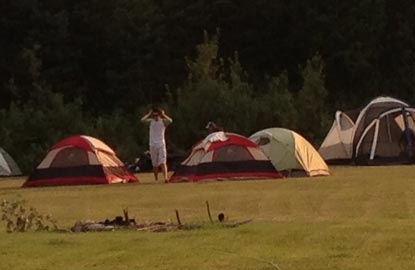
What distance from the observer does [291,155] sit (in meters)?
25.0

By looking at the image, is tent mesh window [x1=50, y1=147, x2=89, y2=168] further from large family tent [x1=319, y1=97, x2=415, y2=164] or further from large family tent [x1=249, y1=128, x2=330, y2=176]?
large family tent [x1=319, y1=97, x2=415, y2=164]

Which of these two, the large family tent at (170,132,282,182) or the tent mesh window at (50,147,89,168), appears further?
the tent mesh window at (50,147,89,168)

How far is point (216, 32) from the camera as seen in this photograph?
50000 millimetres

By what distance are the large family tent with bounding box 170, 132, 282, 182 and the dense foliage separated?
1232 centimetres

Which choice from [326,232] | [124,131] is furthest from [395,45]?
[326,232]

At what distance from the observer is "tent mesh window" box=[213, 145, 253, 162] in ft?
76.7

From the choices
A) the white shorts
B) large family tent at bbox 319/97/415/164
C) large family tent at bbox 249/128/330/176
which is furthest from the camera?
large family tent at bbox 319/97/415/164

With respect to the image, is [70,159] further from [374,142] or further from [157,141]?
[374,142]

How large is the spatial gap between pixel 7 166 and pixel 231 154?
40.0 ft

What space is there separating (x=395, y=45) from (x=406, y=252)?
44.1 m

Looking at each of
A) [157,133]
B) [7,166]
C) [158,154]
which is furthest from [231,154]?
[7,166]

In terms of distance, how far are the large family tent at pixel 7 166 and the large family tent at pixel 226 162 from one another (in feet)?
36.6

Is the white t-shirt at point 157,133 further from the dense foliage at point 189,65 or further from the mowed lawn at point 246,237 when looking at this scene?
the dense foliage at point 189,65

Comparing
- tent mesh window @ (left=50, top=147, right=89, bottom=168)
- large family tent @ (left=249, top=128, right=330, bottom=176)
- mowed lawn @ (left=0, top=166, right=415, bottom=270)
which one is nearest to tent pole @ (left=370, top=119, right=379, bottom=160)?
large family tent @ (left=249, top=128, right=330, bottom=176)
